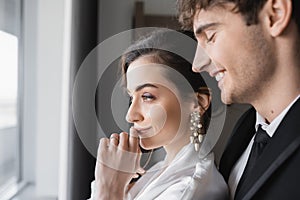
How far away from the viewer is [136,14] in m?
1.49

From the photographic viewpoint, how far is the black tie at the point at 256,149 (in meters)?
0.66

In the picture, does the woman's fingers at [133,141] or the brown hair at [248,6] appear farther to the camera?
the woman's fingers at [133,141]

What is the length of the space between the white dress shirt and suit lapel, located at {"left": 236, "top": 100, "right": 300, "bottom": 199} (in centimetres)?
2

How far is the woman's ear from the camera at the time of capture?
731mm

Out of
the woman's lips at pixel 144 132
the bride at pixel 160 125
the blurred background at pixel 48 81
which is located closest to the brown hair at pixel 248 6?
the bride at pixel 160 125

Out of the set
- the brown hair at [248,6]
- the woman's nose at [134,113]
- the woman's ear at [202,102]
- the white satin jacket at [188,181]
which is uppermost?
the brown hair at [248,6]

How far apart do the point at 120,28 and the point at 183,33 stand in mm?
767

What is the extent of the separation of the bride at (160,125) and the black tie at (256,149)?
0.05 m

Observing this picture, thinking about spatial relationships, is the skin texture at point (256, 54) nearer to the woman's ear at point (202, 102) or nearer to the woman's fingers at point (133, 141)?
the woman's ear at point (202, 102)

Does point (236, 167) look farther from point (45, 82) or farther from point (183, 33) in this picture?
point (45, 82)

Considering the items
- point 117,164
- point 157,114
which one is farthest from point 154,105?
point 117,164

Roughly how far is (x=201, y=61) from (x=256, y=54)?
4.3 inches

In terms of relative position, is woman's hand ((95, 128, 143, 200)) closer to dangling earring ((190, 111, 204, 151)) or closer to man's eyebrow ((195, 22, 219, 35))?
dangling earring ((190, 111, 204, 151))

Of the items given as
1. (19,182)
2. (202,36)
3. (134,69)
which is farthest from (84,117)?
(19,182)
